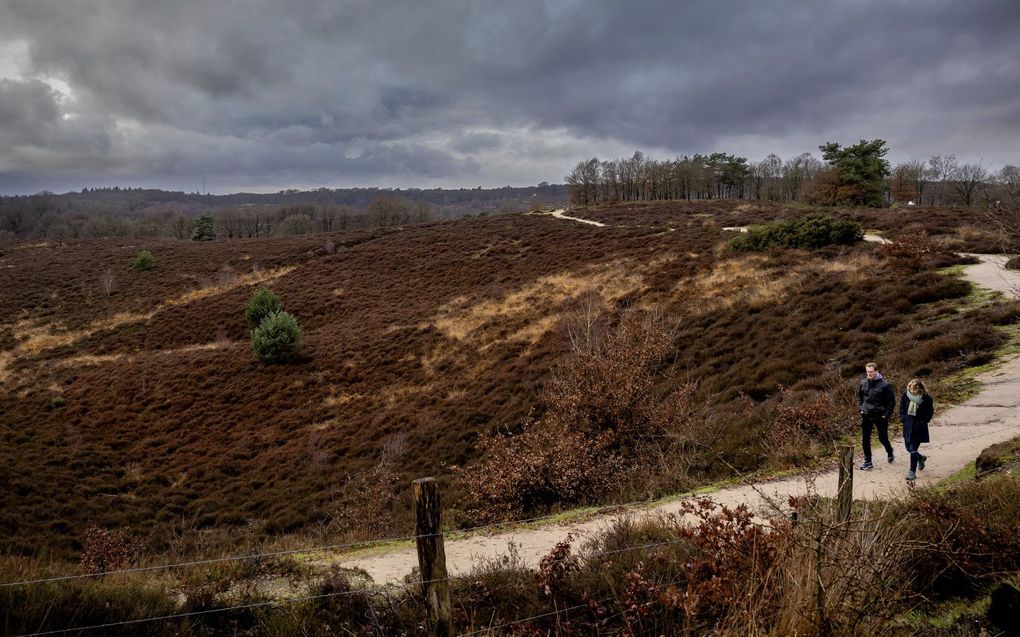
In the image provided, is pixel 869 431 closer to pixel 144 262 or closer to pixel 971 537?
pixel 971 537

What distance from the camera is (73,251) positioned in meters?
55.7

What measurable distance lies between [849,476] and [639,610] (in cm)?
183

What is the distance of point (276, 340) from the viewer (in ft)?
81.4

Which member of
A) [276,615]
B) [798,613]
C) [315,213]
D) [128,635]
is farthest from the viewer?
[315,213]

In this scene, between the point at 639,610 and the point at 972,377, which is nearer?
the point at 639,610

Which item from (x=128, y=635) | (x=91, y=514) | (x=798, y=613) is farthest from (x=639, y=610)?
(x=91, y=514)

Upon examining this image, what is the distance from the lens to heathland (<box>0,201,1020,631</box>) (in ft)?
31.1

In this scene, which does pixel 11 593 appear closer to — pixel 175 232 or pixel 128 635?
pixel 128 635

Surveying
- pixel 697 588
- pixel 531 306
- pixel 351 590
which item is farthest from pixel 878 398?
pixel 531 306

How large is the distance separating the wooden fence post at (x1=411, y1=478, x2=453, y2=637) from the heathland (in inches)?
189

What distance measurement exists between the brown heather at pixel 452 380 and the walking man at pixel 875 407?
2.91ft

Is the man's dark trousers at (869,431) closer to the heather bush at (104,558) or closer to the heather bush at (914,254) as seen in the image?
the heather bush at (104,558)

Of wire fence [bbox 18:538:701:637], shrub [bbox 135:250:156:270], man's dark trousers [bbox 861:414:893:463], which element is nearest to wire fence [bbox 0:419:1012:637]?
wire fence [bbox 18:538:701:637]

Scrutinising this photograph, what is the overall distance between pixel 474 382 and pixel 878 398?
13726mm
